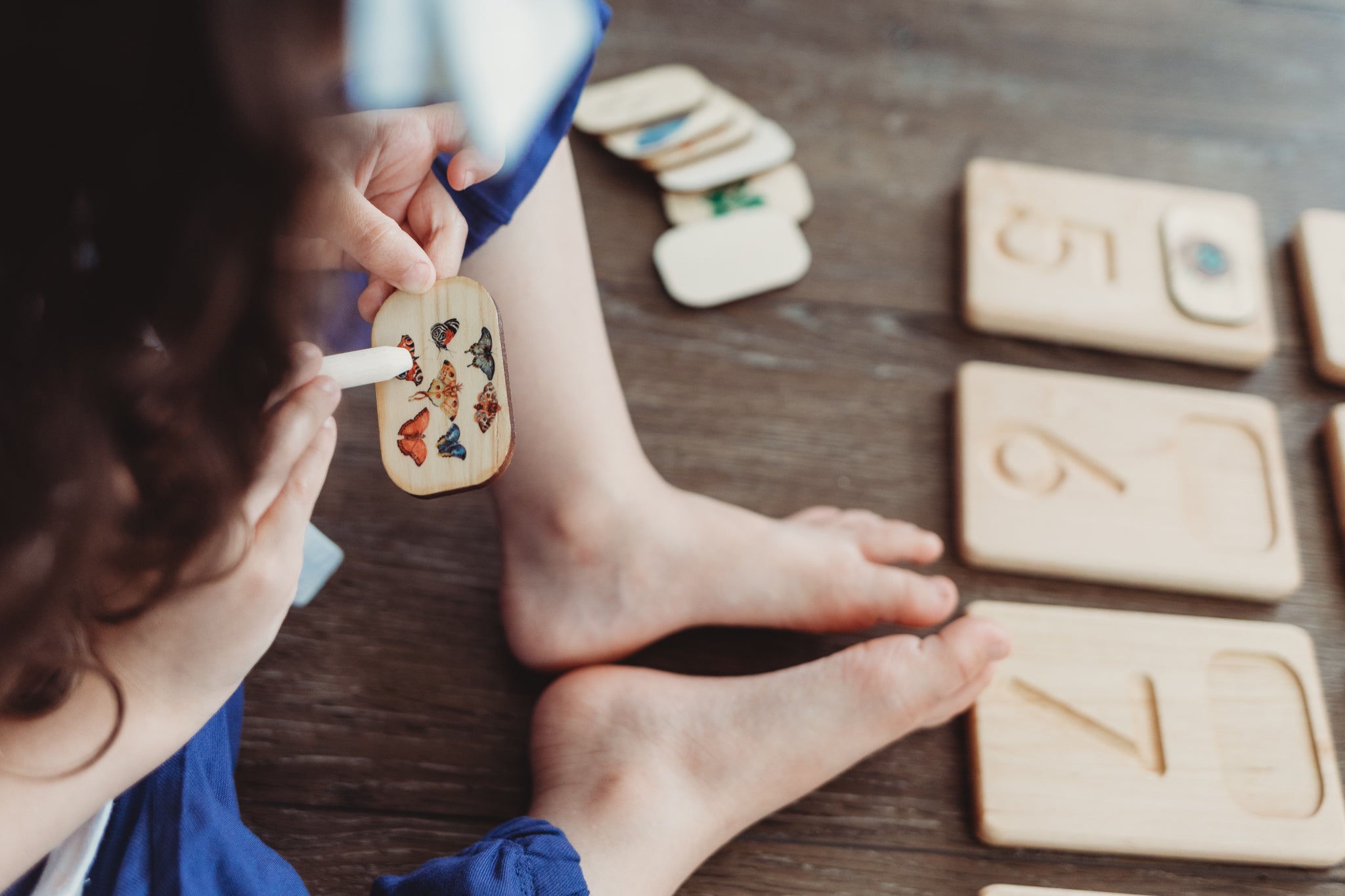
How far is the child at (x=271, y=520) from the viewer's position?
0.32 meters

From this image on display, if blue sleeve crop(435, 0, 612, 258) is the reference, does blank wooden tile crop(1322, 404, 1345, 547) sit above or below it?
below

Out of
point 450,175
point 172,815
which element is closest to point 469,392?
point 450,175

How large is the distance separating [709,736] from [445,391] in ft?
0.98

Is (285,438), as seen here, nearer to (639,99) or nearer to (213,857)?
(213,857)

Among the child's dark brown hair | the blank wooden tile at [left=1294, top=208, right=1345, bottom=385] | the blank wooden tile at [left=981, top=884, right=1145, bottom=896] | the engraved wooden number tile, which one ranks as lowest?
the blank wooden tile at [left=981, top=884, right=1145, bottom=896]

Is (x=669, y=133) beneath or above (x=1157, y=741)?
above

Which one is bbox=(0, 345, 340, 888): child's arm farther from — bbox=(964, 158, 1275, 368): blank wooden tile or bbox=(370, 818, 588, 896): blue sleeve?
bbox=(964, 158, 1275, 368): blank wooden tile

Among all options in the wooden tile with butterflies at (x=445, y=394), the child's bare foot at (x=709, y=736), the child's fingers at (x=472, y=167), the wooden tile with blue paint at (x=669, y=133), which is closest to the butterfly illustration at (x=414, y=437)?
→ the wooden tile with butterflies at (x=445, y=394)

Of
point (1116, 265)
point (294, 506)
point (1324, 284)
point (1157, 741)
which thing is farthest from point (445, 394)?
point (1324, 284)

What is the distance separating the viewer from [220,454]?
1.28 ft

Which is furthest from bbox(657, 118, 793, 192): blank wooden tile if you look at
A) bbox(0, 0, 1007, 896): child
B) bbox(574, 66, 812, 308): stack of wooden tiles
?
bbox(0, 0, 1007, 896): child

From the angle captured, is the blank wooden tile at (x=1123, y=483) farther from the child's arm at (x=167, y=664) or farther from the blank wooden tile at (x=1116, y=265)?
the child's arm at (x=167, y=664)

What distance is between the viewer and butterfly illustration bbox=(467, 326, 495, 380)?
0.50m

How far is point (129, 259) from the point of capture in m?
0.32
